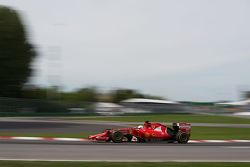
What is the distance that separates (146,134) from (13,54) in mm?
39318

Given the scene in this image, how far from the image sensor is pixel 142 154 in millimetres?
13820

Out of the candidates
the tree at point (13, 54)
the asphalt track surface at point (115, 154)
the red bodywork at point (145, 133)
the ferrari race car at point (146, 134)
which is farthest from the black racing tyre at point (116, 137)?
the tree at point (13, 54)

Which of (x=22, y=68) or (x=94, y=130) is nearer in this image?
(x=94, y=130)

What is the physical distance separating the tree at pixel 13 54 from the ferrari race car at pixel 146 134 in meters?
38.4

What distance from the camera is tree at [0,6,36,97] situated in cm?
5456

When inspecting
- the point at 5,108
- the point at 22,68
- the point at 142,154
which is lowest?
the point at 142,154

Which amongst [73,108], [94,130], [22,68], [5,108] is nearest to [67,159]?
[94,130]

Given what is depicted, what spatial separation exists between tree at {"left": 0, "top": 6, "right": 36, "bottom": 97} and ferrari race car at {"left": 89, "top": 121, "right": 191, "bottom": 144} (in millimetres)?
38388

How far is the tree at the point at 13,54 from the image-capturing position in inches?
2148

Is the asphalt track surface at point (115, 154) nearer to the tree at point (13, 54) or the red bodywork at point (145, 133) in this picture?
the red bodywork at point (145, 133)

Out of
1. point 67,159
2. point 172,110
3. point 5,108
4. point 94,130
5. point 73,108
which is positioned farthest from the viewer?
point 172,110

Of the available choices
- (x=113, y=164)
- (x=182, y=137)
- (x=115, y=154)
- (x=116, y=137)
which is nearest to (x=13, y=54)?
(x=182, y=137)

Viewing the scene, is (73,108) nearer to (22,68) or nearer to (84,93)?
(22,68)

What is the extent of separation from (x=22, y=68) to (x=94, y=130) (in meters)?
31.4
